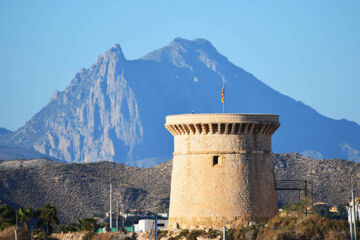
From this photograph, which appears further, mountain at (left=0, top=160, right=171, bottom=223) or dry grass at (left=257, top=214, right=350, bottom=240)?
mountain at (left=0, top=160, right=171, bottom=223)

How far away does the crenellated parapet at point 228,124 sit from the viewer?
133 ft

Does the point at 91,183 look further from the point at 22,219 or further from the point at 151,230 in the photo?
the point at 151,230

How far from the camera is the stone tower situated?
40562 mm

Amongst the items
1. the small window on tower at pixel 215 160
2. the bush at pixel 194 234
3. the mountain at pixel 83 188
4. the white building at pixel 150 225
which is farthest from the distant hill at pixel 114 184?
the bush at pixel 194 234

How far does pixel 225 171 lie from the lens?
40.6 meters

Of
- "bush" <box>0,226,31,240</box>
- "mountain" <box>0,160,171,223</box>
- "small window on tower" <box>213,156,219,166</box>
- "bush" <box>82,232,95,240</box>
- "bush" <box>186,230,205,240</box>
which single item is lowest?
"bush" <box>186,230,205,240</box>

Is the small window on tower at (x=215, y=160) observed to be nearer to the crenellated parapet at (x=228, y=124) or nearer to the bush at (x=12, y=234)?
the crenellated parapet at (x=228, y=124)

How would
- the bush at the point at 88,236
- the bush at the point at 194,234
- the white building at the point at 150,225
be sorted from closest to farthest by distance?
1. the bush at the point at 194,234
2. the white building at the point at 150,225
3. the bush at the point at 88,236

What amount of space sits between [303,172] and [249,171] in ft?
456

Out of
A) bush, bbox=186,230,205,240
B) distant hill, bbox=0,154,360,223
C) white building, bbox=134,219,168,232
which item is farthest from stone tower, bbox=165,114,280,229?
distant hill, bbox=0,154,360,223

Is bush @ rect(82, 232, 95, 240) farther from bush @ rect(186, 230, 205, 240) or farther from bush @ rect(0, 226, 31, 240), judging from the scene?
bush @ rect(0, 226, 31, 240)

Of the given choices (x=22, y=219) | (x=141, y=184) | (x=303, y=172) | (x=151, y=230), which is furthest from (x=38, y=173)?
(x=151, y=230)

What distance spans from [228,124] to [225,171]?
2.11 m

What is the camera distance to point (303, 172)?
584 feet
